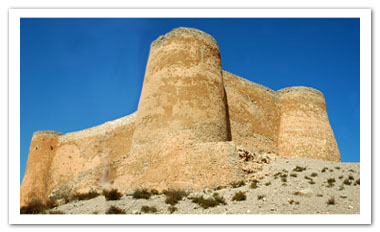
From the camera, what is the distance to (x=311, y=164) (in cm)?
1189

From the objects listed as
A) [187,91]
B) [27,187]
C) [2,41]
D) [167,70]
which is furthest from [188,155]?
[27,187]

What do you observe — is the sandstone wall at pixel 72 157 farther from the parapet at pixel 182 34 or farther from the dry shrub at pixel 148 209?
the dry shrub at pixel 148 209

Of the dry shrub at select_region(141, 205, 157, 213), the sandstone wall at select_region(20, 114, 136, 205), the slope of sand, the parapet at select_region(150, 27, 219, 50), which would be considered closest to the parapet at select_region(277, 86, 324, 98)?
the parapet at select_region(150, 27, 219, 50)

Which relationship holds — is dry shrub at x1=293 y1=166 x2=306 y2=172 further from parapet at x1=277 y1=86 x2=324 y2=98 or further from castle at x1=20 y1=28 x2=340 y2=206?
parapet at x1=277 y1=86 x2=324 y2=98

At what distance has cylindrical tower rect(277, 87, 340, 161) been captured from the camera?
52.6 ft

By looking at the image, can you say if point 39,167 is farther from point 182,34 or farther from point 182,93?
point 182,34

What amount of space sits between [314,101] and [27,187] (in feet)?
58.4

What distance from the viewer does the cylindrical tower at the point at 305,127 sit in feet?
52.6
